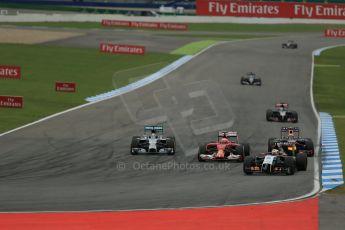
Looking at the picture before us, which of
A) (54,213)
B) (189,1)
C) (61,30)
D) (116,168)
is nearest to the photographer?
(54,213)

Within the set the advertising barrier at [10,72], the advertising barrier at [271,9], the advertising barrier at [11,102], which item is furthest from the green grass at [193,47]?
the advertising barrier at [11,102]

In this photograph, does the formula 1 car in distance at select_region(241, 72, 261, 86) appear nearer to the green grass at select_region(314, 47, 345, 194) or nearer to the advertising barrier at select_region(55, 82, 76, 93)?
the green grass at select_region(314, 47, 345, 194)

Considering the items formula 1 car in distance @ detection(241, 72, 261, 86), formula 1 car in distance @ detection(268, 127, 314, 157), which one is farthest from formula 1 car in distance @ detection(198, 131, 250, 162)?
formula 1 car in distance @ detection(241, 72, 261, 86)

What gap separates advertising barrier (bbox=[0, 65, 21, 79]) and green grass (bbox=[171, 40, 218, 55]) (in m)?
27.2

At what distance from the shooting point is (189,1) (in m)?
120

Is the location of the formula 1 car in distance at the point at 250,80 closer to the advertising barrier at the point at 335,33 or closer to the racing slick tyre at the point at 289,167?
the racing slick tyre at the point at 289,167

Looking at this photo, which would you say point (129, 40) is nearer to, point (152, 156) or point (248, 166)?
Answer: point (152, 156)

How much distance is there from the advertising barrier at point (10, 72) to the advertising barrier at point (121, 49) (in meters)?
24.2

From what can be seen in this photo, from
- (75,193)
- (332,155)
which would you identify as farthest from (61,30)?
(75,193)

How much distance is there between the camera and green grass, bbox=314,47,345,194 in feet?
125

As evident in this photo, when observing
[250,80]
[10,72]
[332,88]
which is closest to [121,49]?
[250,80]

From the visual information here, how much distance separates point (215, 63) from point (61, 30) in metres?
31.5

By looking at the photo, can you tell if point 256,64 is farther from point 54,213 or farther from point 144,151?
point 54,213

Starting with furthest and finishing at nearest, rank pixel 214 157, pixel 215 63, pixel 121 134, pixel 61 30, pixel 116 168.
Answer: pixel 61 30 < pixel 215 63 < pixel 121 134 < pixel 214 157 < pixel 116 168
